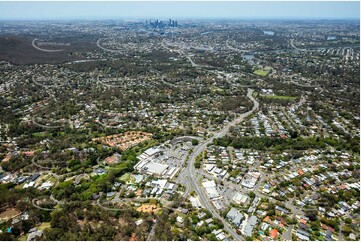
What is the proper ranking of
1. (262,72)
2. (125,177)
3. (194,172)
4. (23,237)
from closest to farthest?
(23,237) < (125,177) < (194,172) < (262,72)

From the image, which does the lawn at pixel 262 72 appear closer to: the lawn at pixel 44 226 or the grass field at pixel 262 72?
the grass field at pixel 262 72

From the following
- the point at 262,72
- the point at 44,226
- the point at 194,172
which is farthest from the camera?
the point at 262,72

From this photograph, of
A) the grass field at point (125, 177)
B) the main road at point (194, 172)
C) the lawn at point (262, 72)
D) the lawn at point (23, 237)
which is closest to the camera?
the lawn at point (23, 237)

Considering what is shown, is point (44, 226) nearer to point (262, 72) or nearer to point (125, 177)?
point (125, 177)

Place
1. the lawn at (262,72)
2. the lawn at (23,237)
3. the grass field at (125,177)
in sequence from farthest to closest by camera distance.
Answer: the lawn at (262,72) < the grass field at (125,177) < the lawn at (23,237)

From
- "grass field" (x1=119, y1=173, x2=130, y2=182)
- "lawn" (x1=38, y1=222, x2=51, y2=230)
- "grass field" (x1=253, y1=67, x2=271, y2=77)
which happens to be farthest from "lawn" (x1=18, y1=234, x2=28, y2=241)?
"grass field" (x1=253, y1=67, x2=271, y2=77)

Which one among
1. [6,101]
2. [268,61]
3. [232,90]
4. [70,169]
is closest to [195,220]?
[70,169]

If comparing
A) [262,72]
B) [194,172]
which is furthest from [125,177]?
[262,72]

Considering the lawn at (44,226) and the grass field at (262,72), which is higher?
the grass field at (262,72)

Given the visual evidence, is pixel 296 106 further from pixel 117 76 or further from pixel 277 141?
pixel 117 76

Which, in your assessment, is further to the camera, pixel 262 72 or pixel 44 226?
pixel 262 72

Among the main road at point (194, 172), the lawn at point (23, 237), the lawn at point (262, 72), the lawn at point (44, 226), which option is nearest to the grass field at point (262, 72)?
the lawn at point (262, 72)
